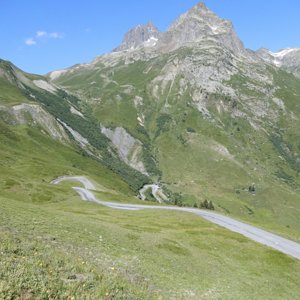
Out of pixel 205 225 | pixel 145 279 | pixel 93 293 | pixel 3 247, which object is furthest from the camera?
pixel 205 225

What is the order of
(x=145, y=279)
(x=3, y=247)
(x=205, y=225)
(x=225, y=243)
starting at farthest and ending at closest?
(x=205, y=225), (x=225, y=243), (x=145, y=279), (x=3, y=247)

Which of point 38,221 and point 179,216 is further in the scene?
point 179,216

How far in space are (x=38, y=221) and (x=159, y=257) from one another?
1364cm

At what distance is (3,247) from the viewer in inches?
938

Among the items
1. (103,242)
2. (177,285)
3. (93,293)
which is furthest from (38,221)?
(93,293)

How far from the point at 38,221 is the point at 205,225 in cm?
5521

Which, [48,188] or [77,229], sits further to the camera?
[48,188]

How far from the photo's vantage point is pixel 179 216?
97875 mm

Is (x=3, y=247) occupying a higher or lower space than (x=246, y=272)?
higher

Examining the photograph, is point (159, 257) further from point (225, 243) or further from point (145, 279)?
point (225, 243)

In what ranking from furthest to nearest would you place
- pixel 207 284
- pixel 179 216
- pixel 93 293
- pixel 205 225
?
1. pixel 179 216
2. pixel 205 225
3. pixel 207 284
4. pixel 93 293

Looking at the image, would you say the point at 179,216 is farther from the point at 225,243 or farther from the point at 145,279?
the point at 145,279

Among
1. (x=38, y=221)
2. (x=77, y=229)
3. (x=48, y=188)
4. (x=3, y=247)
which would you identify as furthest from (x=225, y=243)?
(x=48, y=188)

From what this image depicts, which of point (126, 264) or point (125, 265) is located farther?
point (126, 264)
